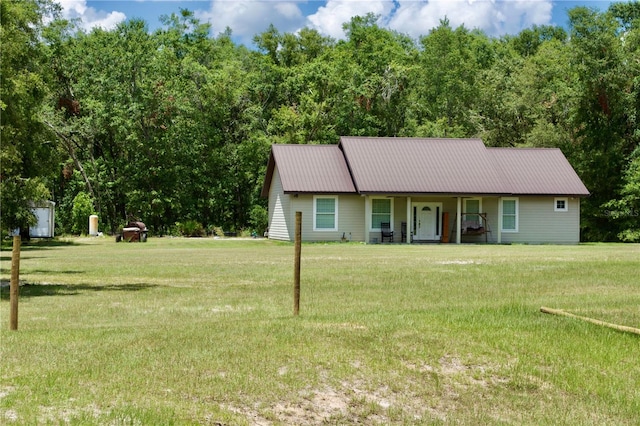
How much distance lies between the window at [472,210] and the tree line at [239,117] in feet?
25.1

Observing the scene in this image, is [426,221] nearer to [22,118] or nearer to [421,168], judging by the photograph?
[421,168]

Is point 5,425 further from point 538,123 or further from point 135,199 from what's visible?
point 538,123

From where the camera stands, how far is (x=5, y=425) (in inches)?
246

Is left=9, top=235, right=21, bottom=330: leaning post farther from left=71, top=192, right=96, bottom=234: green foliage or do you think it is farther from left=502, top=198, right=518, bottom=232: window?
left=71, top=192, right=96, bottom=234: green foliage

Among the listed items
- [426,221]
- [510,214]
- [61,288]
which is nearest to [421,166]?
[426,221]

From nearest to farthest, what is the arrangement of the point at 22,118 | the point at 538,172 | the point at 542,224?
the point at 22,118 < the point at 542,224 < the point at 538,172

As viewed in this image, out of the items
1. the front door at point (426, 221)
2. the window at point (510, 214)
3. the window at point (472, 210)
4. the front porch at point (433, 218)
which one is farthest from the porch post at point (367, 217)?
the window at point (510, 214)

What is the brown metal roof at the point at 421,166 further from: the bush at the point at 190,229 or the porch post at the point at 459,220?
the bush at the point at 190,229

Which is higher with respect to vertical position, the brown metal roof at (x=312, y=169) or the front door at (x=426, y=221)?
the brown metal roof at (x=312, y=169)

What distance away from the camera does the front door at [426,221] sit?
3788cm

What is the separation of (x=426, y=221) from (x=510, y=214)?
4.18 metres

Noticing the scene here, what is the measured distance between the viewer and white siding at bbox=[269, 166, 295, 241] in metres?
37.2

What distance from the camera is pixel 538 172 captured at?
3888 cm

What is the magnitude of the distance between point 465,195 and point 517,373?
2866 cm
